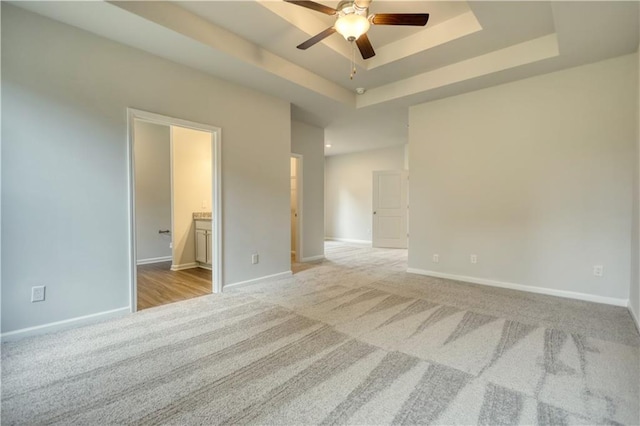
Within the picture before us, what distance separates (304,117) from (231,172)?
217 centimetres

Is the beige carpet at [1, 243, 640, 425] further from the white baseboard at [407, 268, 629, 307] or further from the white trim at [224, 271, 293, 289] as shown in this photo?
the white trim at [224, 271, 293, 289]

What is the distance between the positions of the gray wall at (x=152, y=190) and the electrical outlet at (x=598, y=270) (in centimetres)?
663

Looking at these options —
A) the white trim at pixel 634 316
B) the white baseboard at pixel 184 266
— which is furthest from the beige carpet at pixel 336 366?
the white baseboard at pixel 184 266

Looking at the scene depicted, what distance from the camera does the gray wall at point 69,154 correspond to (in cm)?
231

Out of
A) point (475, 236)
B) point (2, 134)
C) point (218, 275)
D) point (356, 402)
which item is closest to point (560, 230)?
point (475, 236)

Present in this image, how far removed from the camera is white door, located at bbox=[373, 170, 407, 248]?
24.9 ft

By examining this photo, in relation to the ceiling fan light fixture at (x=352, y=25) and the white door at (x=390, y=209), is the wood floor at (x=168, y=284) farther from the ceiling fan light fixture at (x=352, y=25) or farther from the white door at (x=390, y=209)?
the white door at (x=390, y=209)

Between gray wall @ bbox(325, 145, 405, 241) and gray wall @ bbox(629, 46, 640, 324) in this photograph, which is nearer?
gray wall @ bbox(629, 46, 640, 324)

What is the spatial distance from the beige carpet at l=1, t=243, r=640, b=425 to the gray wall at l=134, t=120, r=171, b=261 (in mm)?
3016

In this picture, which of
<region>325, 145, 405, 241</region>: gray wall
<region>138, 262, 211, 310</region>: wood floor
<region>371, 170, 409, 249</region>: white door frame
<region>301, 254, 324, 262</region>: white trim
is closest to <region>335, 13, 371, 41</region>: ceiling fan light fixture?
<region>138, 262, 211, 310</region>: wood floor

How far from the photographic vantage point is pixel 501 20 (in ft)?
9.34

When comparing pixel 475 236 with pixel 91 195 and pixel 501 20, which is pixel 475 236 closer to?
pixel 501 20

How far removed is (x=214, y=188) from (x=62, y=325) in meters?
1.91

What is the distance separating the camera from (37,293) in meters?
2.42
